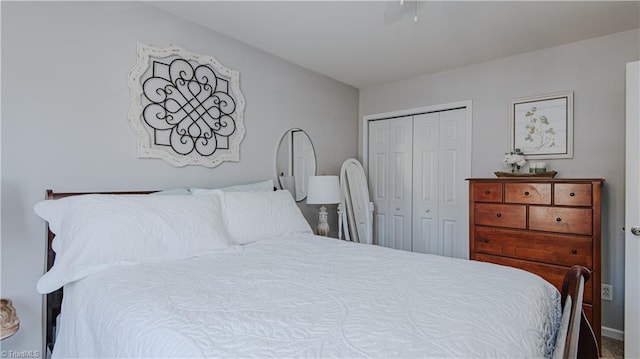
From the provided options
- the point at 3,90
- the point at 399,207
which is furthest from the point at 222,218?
the point at 399,207

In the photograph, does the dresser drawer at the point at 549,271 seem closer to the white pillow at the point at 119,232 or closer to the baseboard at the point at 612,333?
the baseboard at the point at 612,333

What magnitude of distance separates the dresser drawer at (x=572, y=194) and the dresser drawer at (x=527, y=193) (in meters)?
0.05

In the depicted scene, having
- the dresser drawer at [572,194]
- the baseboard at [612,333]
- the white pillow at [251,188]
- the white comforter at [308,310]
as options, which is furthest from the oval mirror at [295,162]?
the baseboard at [612,333]

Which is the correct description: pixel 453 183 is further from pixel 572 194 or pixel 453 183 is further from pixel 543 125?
pixel 572 194

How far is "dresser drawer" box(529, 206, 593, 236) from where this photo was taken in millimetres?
2256

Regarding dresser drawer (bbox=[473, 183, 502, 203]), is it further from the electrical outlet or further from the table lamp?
the table lamp

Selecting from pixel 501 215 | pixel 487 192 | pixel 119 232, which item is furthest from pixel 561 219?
pixel 119 232

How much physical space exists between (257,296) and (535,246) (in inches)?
88.0

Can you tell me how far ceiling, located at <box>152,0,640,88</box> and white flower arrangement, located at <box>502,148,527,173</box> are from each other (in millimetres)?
902

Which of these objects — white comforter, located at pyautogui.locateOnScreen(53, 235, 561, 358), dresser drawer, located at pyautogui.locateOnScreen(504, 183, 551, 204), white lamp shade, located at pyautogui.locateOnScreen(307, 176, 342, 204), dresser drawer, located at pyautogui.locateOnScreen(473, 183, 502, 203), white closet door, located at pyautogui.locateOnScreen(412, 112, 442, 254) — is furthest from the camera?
white closet door, located at pyautogui.locateOnScreen(412, 112, 442, 254)

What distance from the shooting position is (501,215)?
2.61 m

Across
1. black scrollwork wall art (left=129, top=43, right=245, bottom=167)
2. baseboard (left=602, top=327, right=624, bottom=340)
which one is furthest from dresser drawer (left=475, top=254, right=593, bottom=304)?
black scrollwork wall art (left=129, top=43, right=245, bottom=167)

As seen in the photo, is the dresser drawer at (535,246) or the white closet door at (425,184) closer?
the dresser drawer at (535,246)

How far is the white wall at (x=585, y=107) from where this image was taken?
252 cm
